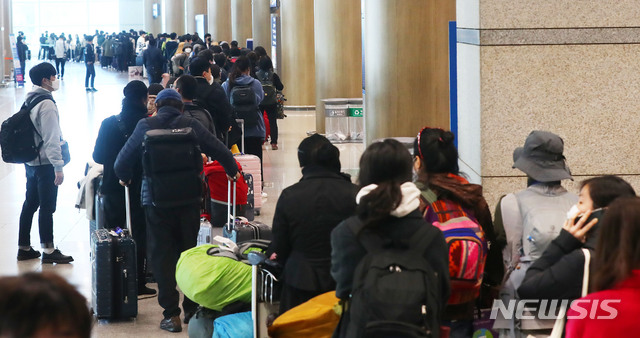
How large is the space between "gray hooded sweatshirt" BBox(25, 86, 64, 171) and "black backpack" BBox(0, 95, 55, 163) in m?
0.04

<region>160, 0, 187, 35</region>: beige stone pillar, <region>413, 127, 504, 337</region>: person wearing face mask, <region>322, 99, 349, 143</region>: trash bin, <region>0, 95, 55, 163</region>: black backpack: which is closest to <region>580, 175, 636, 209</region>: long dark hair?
<region>413, 127, 504, 337</region>: person wearing face mask

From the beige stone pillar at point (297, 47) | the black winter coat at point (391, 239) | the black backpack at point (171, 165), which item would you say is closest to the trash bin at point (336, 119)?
the beige stone pillar at point (297, 47)

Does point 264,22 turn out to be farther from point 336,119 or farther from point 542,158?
point 542,158

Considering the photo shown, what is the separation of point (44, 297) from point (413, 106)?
9.17 meters

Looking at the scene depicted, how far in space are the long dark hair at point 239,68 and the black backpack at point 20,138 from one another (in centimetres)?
338

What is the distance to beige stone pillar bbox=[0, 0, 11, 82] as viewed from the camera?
106 feet

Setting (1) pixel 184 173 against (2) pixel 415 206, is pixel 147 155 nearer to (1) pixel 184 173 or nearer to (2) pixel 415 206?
(1) pixel 184 173

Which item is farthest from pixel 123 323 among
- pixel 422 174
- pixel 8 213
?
pixel 8 213

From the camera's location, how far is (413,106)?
10773 mm

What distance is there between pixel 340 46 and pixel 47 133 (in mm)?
10225

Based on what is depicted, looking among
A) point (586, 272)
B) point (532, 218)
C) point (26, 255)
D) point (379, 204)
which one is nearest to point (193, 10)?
point (26, 255)

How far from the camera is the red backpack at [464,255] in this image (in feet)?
12.9

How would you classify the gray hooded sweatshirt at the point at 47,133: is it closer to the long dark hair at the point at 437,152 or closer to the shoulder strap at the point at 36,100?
the shoulder strap at the point at 36,100

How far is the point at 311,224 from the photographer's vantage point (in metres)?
4.45
